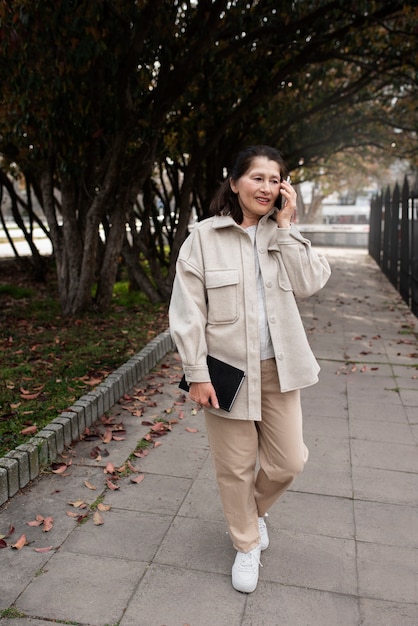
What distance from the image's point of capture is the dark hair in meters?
2.96

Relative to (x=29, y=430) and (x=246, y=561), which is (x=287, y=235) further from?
(x=29, y=430)

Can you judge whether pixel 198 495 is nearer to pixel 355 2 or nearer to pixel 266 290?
pixel 266 290

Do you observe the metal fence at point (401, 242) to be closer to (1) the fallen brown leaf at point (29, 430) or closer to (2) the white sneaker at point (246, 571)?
(1) the fallen brown leaf at point (29, 430)

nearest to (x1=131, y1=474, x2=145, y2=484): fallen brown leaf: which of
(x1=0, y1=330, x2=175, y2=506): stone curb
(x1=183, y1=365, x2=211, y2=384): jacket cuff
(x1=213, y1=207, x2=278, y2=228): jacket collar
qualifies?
(x1=0, y1=330, x2=175, y2=506): stone curb

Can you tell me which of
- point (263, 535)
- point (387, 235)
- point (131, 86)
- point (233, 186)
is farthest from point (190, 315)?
point (387, 235)

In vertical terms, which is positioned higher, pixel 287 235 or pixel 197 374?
pixel 287 235

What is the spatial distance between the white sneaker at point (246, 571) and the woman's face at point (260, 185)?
1630mm

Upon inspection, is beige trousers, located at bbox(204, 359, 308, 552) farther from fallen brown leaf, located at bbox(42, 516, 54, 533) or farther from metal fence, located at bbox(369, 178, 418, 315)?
metal fence, located at bbox(369, 178, 418, 315)

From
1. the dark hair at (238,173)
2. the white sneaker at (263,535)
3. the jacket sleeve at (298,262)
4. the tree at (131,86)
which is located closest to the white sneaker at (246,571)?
the white sneaker at (263,535)

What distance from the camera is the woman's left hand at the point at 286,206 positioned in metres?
2.92

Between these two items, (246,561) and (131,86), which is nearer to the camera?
(246,561)

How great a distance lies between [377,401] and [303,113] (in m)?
9.98

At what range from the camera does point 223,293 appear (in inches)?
116

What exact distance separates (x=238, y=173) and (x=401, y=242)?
10432mm
